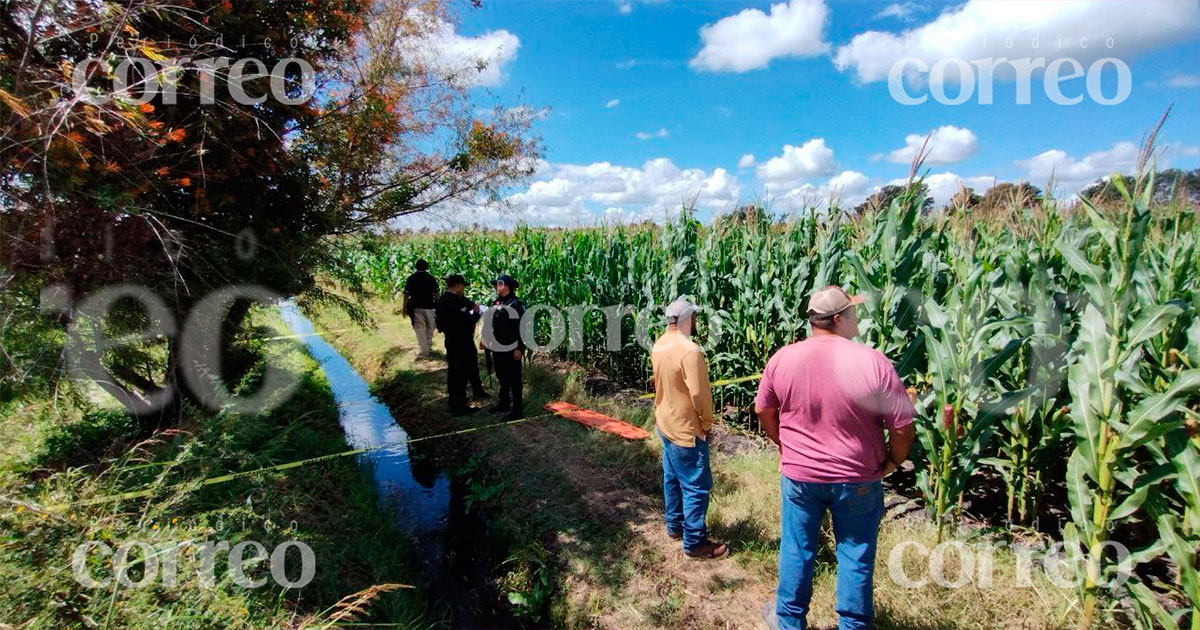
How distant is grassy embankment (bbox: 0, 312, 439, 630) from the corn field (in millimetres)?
2485

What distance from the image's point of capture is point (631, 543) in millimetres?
4219

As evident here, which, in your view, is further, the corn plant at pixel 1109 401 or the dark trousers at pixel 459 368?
the dark trousers at pixel 459 368

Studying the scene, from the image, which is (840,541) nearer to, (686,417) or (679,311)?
(686,417)

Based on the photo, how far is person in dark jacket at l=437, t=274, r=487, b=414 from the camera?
698cm

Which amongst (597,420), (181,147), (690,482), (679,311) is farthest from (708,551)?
(181,147)

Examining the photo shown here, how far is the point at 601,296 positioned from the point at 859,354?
6363mm

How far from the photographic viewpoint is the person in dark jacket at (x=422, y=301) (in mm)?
9734

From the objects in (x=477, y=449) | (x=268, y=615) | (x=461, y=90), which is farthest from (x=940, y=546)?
(x=461, y=90)

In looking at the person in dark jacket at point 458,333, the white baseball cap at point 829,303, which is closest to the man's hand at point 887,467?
the white baseball cap at point 829,303

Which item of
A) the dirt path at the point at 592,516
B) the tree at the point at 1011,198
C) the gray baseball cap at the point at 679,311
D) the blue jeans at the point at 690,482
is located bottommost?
the dirt path at the point at 592,516

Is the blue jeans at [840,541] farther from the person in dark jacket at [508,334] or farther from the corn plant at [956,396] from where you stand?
the person in dark jacket at [508,334]

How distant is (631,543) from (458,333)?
3.88 metres

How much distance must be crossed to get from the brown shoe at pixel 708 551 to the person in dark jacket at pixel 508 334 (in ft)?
11.1

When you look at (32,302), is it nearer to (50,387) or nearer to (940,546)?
(50,387)
